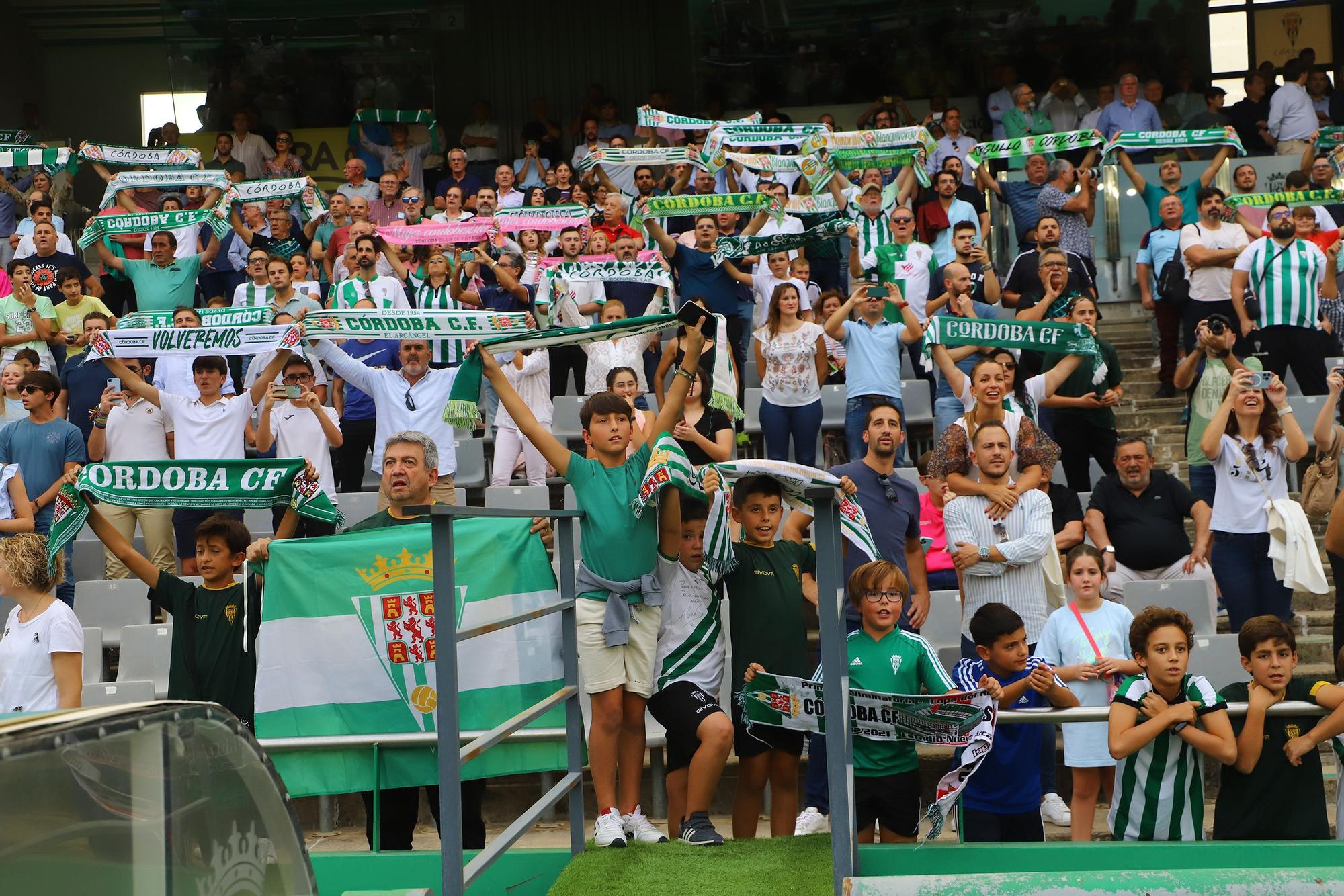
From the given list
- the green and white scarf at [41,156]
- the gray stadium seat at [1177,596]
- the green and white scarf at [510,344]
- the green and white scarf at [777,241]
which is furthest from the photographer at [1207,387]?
the green and white scarf at [41,156]

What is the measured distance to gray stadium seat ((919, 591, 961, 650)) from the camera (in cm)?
756

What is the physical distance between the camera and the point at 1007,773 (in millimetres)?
5176

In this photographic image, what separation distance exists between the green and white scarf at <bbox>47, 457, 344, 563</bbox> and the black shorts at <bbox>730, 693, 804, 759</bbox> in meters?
1.97

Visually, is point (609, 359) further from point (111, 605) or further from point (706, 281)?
point (111, 605)

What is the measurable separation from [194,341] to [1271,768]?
6.67 metres

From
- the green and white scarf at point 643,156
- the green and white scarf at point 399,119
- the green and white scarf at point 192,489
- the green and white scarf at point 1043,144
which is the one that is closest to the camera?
the green and white scarf at point 192,489

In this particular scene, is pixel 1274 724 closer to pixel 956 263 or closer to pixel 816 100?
pixel 956 263

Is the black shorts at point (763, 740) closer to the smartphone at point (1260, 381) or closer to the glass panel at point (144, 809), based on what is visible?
the glass panel at point (144, 809)

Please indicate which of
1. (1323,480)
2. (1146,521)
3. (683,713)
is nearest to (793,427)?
(1146,521)

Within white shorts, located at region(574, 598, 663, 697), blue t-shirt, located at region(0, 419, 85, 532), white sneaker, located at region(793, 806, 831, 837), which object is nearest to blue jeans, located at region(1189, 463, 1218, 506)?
white sneaker, located at region(793, 806, 831, 837)

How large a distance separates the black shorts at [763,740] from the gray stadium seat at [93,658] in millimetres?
4375

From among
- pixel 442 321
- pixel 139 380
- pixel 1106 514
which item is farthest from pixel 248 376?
pixel 1106 514

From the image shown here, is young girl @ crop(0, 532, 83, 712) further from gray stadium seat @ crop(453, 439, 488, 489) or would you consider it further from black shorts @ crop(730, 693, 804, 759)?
gray stadium seat @ crop(453, 439, 488, 489)

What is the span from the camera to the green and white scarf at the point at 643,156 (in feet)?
41.2
